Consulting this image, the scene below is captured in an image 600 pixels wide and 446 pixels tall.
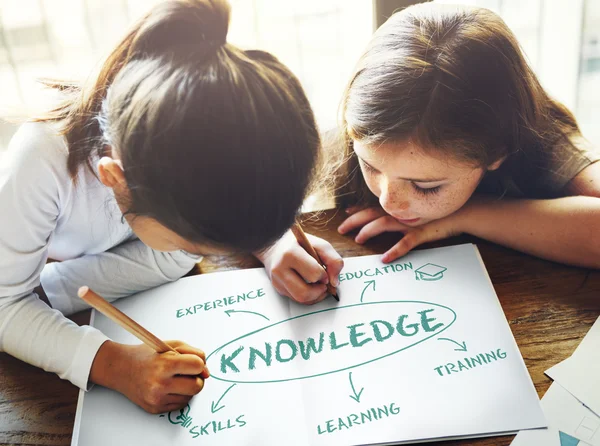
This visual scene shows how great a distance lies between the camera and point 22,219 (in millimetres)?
655

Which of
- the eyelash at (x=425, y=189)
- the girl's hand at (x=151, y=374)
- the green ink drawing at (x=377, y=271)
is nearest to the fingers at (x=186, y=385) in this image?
the girl's hand at (x=151, y=374)

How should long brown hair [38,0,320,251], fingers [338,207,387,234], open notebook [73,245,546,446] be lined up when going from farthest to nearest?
fingers [338,207,387,234]
open notebook [73,245,546,446]
long brown hair [38,0,320,251]

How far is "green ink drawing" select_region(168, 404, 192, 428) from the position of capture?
23.8 inches

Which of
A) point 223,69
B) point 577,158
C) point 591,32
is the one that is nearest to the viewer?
point 223,69

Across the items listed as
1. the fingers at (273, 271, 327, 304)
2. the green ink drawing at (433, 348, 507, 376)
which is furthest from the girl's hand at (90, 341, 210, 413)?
the green ink drawing at (433, 348, 507, 376)

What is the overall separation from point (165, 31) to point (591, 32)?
98cm

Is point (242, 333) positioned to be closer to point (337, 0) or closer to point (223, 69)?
point (223, 69)

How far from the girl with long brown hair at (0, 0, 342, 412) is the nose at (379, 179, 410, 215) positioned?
88mm

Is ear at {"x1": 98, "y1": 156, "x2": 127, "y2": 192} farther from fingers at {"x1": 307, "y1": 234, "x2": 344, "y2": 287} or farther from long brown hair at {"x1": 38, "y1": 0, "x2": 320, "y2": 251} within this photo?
fingers at {"x1": 307, "y1": 234, "x2": 344, "y2": 287}

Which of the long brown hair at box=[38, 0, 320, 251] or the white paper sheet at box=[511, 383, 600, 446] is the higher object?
the long brown hair at box=[38, 0, 320, 251]

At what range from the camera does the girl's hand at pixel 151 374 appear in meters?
0.61

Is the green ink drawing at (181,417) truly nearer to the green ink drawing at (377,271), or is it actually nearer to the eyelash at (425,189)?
the green ink drawing at (377,271)

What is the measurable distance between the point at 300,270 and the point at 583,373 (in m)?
0.31

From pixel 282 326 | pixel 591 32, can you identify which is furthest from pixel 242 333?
pixel 591 32
